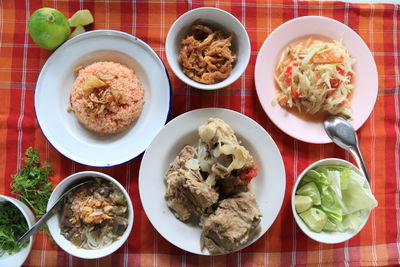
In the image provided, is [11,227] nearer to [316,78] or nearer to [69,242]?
[69,242]

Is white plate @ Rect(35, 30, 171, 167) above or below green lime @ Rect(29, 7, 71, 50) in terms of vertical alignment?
below

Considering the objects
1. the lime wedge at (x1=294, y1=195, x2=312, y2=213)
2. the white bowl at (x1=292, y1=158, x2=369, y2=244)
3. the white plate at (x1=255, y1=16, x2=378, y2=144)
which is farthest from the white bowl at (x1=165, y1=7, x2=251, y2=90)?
the lime wedge at (x1=294, y1=195, x2=312, y2=213)

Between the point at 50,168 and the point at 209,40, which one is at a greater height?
the point at 209,40

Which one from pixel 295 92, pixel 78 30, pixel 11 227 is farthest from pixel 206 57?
pixel 11 227

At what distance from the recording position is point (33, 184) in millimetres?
2174

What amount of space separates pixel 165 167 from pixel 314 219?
92 centimetres

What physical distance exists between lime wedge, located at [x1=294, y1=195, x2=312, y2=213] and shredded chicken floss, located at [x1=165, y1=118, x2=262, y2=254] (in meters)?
0.26

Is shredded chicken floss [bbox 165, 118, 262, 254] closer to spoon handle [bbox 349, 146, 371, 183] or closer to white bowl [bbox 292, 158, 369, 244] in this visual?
white bowl [bbox 292, 158, 369, 244]

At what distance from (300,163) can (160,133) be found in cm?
93

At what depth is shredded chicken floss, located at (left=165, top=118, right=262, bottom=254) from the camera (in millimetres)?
1930

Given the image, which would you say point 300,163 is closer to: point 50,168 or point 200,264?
point 200,264

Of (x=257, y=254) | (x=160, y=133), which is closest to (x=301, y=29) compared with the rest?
(x=160, y=133)

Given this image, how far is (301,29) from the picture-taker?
88.7 inches

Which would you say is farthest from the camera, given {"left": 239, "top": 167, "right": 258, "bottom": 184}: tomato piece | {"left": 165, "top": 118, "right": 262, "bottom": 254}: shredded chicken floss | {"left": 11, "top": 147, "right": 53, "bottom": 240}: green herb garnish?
{"left": 11, "top": 147, "right": 53, "bottom": 240}: green herb garnish
